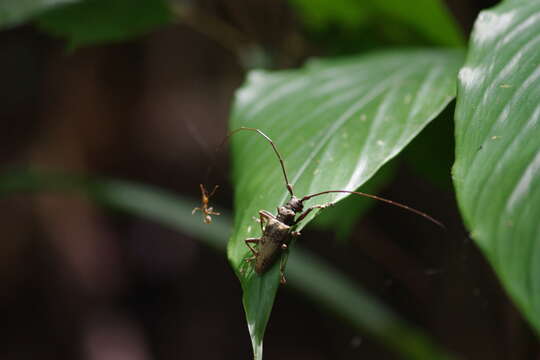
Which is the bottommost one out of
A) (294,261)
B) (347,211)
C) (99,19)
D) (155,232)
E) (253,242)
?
(155,232)

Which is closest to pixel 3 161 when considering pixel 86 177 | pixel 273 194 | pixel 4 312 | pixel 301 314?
pixel 4 312

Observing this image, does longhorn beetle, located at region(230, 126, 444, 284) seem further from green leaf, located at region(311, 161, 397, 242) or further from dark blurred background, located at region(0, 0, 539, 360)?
dark blurred background, located at region(0, 0, 539, 360)

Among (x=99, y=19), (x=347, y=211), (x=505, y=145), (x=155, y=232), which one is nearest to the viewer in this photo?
(x=505, y=145)

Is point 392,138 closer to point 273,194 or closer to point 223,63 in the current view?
point 273,194

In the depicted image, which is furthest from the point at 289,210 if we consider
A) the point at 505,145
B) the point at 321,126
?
the point at 505,145

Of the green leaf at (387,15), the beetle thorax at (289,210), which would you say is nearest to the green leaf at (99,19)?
the green leaf at (387,15)

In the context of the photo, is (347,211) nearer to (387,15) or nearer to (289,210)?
(289,210)
